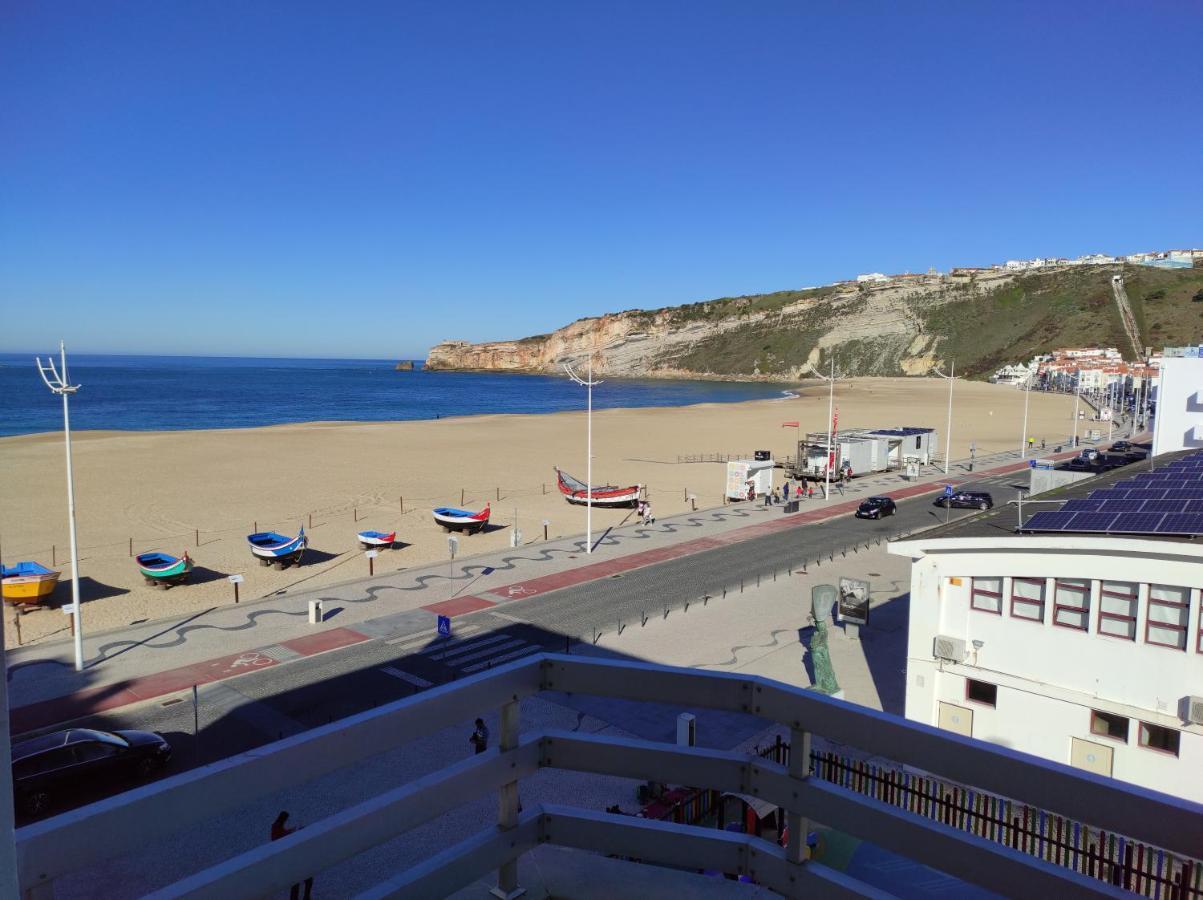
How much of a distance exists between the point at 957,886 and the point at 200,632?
22245 millimetres

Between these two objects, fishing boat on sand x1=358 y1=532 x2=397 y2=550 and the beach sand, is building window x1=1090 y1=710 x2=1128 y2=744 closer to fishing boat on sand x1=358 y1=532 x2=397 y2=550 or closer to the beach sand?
the beach sand

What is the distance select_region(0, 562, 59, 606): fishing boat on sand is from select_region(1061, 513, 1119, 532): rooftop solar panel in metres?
27.0

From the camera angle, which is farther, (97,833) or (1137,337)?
(1137,337)

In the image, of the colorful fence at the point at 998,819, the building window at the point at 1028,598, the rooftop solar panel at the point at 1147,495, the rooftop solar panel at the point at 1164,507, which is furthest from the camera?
the rooftop solar panel at the point at 1147,495

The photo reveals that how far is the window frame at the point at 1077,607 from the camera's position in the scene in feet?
47.0

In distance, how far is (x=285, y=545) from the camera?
1167 inches

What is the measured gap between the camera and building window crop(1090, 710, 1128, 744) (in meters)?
13.9

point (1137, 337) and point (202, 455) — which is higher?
point (1137, 337)

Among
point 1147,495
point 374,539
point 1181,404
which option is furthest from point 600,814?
point 1181,404

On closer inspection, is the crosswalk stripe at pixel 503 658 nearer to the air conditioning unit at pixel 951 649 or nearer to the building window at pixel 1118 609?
the air conditioning unit at pixel 951 649

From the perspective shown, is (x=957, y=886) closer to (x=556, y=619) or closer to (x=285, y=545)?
(x=556, y=619)

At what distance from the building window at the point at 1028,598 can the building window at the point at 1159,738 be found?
7.38 feet

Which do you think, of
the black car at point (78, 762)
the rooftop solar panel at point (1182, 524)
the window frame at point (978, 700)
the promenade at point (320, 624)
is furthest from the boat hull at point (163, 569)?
Answer: the rooftop solar panel at point (1182, 524)

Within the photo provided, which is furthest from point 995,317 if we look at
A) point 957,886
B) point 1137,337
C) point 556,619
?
point 957,886
